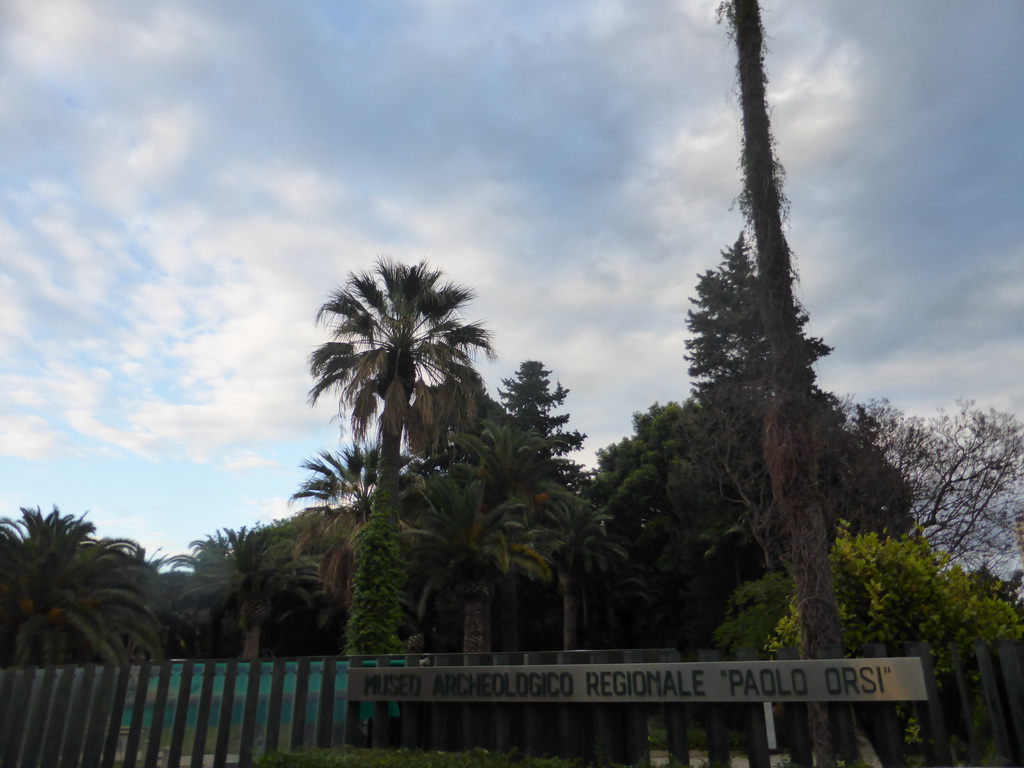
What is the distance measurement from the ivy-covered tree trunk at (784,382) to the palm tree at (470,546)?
17988mm

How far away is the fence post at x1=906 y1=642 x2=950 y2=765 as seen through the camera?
5.60 m

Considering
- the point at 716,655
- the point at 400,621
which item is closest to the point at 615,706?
the point at 716,655

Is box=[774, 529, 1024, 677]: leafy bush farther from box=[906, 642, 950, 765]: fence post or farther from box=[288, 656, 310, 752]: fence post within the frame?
box=[288, 656, 310, 752]: fence post

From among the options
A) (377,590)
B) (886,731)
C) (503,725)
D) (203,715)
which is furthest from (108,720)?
(886,731)

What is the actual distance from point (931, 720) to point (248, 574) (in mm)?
31093

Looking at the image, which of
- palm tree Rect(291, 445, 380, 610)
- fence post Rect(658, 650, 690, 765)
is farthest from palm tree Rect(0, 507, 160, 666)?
fence post Rect(658, 650, 690, 765)

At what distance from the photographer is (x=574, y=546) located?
3822cm

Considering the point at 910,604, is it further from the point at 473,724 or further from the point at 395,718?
the point at 395,718

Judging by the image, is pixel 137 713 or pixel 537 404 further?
pixel 537 404

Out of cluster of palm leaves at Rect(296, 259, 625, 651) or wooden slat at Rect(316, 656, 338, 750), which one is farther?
cluster of palm leaves at Rect(296, 259, 625, 651)

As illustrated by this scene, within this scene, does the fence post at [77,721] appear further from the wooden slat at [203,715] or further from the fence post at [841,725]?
the fence post at [841,725]

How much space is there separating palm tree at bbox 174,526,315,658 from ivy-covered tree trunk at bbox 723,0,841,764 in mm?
27223

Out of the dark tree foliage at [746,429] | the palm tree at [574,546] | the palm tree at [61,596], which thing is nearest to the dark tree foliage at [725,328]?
the dark tree foliage at [746,429]

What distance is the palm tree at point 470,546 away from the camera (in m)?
26.9
